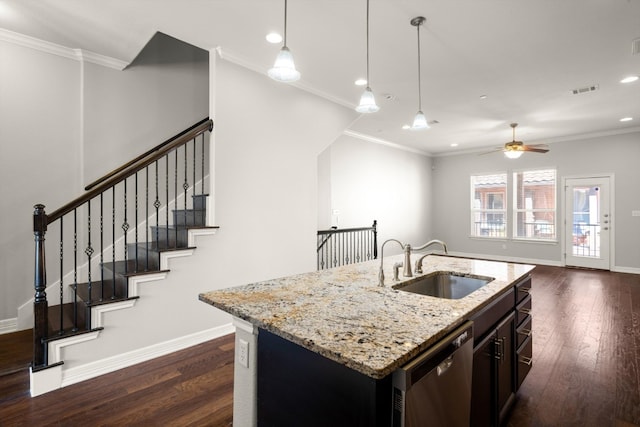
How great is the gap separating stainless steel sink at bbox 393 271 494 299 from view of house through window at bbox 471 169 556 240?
706 cm

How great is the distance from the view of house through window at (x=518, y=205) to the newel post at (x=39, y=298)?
30.2 ft

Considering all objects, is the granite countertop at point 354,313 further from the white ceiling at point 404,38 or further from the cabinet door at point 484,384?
the white ceiling at point 404,38

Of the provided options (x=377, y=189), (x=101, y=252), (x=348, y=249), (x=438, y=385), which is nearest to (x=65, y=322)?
(x=101, y=252)

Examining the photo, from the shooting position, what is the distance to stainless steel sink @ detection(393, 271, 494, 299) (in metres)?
2.17

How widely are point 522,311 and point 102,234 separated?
3.62 m

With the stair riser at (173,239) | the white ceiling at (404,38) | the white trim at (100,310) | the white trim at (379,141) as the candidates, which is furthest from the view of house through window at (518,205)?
the white trim at (100,310)

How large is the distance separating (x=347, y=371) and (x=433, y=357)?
33 cm

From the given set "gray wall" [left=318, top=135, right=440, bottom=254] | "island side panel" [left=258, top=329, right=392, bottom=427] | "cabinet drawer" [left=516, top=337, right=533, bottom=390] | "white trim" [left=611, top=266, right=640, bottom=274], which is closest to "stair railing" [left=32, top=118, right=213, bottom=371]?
"island side panel" [left=258, top=329, right=392, bottom=427]

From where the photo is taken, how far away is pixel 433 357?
1.16 meters

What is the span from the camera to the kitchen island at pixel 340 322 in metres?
1.05

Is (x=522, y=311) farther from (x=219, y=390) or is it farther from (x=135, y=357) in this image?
(x=135, y=357)

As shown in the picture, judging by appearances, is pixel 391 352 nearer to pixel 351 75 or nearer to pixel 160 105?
pixel 351 75

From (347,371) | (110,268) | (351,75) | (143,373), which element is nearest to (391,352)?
(347,371)

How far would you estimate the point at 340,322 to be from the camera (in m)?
1.30
